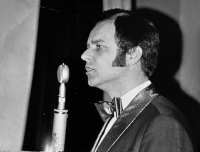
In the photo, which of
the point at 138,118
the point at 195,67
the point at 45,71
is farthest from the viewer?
the point at 195,67

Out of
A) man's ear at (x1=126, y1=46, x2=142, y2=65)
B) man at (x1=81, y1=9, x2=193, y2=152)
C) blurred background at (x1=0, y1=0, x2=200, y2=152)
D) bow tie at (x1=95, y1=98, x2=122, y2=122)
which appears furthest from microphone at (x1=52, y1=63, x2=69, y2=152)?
blurred background at (x1=0, y1=0, x2=200, y2=152)

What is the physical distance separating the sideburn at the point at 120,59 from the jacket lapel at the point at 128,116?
0.18 m

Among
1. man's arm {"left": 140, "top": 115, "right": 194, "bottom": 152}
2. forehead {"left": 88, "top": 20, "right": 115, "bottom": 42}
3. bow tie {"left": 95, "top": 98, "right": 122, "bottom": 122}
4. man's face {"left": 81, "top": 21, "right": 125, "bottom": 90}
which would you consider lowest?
man's arm {"left": 140, "top": 115, "right": 194, "bottom": 152}

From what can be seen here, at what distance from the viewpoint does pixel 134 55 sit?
4.38 feet

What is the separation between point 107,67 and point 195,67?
123 centimetres

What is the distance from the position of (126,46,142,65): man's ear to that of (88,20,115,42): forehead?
0.11 meters

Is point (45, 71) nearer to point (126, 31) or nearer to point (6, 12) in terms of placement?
point (6, 12)

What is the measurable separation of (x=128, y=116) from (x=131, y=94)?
15 centimetres

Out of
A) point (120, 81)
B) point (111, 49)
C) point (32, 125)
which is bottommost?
point (32, 125)

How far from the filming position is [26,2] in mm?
2049

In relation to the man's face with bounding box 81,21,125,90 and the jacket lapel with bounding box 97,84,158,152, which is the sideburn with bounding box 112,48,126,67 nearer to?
the man's face with bounding box 81,21,125,90

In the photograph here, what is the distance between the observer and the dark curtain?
1.97 metres

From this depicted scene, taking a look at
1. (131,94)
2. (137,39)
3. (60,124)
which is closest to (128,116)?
(131,94)

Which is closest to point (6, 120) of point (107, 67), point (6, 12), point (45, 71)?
point (45, 71)
